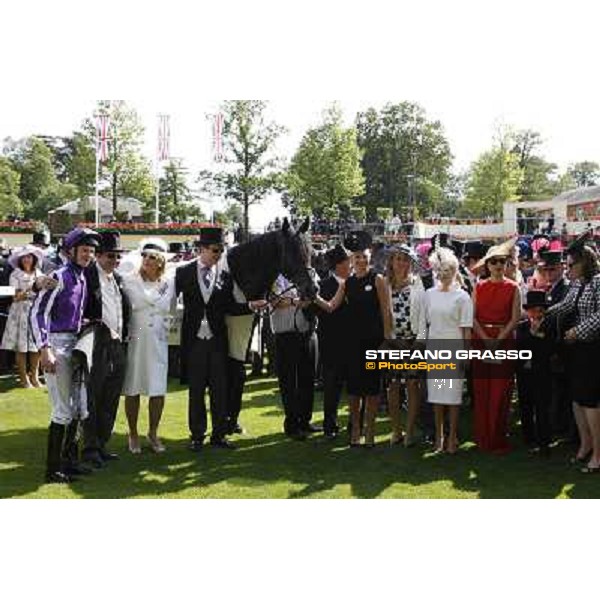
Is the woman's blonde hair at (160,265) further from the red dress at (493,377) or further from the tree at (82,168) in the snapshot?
the tree at (82,168)

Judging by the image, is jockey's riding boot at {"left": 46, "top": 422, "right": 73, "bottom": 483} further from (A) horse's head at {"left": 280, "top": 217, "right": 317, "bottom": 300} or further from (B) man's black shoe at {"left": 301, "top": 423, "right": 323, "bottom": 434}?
(B) man's black shoe at {"left": 301, "top": 423, "right": 323, "bottom": 434}

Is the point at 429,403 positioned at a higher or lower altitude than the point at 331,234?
lower

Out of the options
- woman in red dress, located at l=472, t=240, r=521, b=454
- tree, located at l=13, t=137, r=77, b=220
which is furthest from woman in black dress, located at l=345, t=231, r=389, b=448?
tree, located at l=13, t=137, r=77, b=220

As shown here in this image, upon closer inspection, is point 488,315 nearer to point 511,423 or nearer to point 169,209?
point 511,423

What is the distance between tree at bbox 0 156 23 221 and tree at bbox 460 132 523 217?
18.6 m

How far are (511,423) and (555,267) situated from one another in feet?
6.12

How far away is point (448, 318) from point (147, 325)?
2860 millimetres

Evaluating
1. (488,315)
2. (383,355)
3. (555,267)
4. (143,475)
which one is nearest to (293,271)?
(383,355)

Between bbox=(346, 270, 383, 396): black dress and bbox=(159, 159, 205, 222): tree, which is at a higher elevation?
bbox=(159, 159, 205, 222): tree

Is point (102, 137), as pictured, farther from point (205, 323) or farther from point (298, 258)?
point (298, 258)

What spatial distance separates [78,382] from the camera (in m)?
5.85

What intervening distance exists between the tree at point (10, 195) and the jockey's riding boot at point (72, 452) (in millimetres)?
12938

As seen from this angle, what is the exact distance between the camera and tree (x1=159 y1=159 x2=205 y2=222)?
2578cm

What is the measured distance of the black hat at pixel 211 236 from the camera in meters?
6.71
